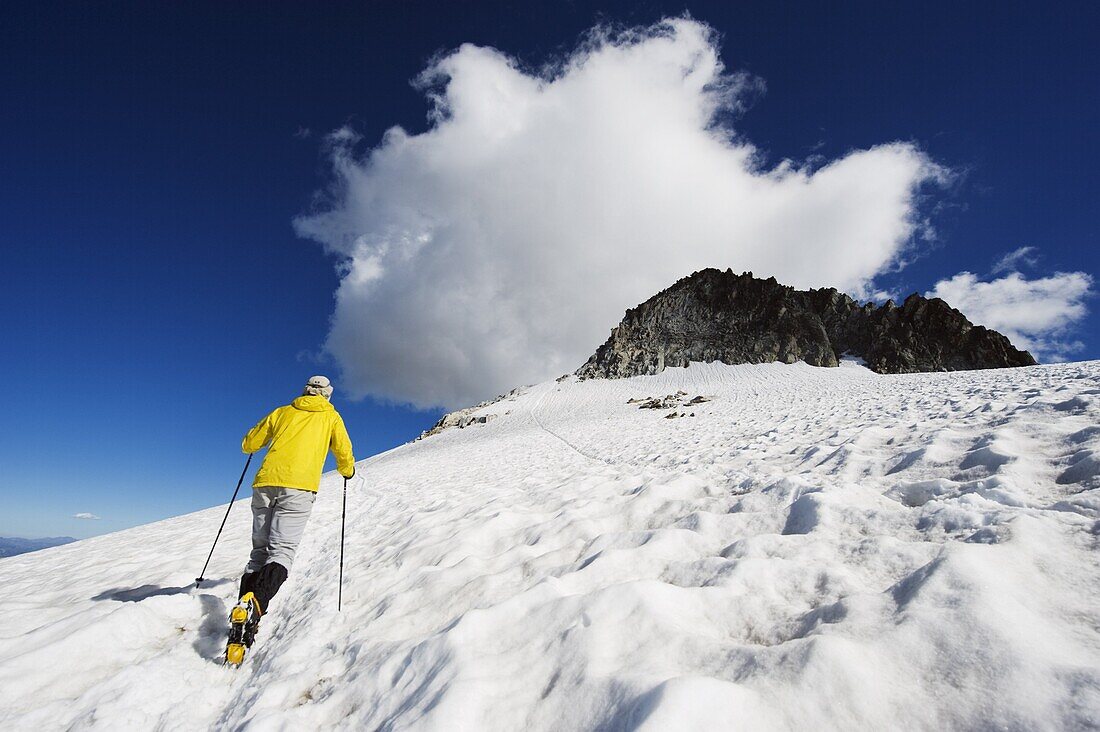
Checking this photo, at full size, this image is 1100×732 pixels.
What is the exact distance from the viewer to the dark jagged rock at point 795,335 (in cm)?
6388

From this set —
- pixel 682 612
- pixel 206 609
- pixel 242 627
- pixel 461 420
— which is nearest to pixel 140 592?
pixel 206 609

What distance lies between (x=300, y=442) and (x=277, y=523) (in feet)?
3.12

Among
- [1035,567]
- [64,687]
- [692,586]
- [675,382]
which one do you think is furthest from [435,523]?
[675,382]

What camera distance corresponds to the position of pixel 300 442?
553cm

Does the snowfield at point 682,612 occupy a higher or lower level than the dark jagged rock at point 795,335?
lower

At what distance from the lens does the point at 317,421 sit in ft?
19.0

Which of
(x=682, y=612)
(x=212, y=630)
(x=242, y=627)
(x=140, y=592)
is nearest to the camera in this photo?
(x=682, y=612)

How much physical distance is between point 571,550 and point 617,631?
2.05 metres

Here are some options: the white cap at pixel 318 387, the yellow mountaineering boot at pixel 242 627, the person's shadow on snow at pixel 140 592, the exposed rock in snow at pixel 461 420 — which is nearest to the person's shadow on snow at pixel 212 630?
the yellow mountaineering boot at pixel 242 627

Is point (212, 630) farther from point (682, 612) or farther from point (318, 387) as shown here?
point (682, 612)

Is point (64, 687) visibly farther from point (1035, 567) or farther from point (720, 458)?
point (720, 458)

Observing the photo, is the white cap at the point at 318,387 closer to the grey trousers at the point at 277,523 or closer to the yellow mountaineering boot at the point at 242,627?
the grey trousers at the point at 277,523

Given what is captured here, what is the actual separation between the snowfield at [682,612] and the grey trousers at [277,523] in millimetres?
704

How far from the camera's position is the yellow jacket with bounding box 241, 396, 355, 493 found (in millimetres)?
5387
